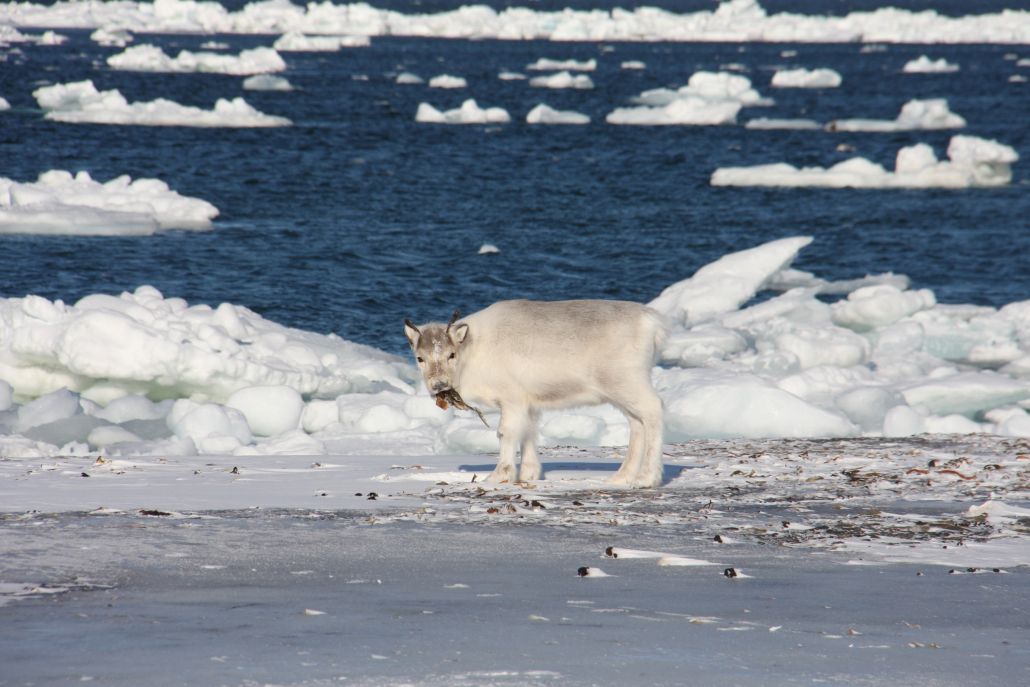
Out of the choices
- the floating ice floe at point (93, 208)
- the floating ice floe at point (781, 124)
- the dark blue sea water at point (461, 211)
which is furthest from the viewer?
the floating ice floe at point (781, 124)

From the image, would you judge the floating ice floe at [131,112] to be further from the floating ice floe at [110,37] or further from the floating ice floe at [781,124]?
the floating ice floe at [110,37]

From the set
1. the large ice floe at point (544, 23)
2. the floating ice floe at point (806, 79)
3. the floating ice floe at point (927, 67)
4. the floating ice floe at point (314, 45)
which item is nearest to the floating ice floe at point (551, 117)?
the floating ice floe at point (806, 79)

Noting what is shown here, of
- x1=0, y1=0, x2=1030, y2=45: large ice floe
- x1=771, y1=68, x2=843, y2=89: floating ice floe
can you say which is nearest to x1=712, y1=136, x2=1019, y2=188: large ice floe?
x1=771, y1=68, x2=843, y2=89: floating ice floe

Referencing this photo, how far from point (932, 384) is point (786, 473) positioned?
18.8 feet

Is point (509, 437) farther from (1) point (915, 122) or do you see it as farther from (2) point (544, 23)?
(2) point (544, 23)

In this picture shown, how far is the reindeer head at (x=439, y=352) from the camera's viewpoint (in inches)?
277

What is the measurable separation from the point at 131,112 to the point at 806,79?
48912 millimetres

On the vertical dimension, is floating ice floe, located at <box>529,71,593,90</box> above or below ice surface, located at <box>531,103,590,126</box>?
above

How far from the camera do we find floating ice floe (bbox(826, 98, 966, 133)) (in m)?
51.4

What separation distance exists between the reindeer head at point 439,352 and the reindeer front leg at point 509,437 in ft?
1.60

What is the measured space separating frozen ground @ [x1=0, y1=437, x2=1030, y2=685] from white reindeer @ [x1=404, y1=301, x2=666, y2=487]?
0.42 metres

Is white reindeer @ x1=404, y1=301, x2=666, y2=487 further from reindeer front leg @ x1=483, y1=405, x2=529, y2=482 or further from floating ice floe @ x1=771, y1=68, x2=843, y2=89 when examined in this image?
floating ice floe @ x1=771, y1=68, x2=843, y2=89

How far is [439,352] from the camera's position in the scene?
704cm

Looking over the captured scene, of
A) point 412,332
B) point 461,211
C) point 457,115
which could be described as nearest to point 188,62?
point 457,115
